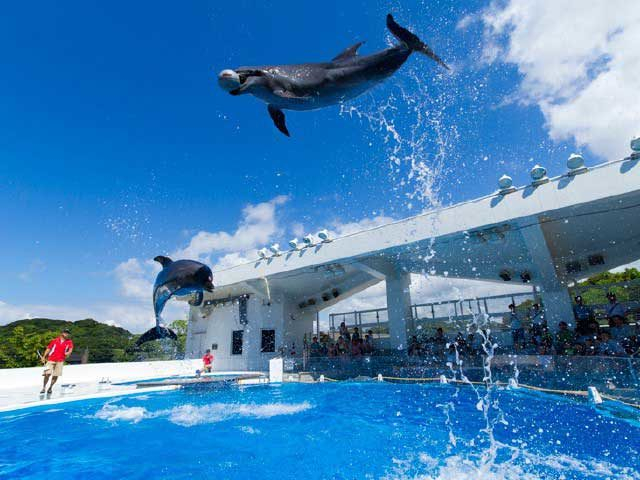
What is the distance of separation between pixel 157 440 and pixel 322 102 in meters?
5.21

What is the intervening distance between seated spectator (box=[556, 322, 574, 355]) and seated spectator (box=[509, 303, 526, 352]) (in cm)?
83

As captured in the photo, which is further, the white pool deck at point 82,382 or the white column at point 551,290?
the white column at point 551,290

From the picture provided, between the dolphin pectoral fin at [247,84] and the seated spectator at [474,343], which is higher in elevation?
the dolphin pectoral fin at [247,84]

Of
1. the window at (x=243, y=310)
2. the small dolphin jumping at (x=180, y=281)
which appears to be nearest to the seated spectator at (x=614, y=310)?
the small dolphin jumping at (x=180, y=281)

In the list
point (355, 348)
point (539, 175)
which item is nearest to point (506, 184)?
point (539, 175)

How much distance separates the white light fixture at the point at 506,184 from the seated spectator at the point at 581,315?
148 inches

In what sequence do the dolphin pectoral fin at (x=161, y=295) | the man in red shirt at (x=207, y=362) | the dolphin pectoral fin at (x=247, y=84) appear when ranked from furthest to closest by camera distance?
the man in red shirt at (x=207, y=362), the dolphin pectoral fin at (x=161, y=295), the dolphin pectoral fin at (x=247, y=84)

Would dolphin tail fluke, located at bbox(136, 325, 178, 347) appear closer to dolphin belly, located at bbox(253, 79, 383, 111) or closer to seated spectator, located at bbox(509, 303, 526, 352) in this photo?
dolphin belly, located at bbox(253, 79, 383, 111)

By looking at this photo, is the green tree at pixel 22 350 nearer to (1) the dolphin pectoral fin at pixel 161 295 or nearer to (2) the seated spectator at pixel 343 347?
(2) the seated spectator at pixel 343 347

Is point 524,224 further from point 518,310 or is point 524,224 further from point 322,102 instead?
point 322,102

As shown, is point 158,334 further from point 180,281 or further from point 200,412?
point 180,281

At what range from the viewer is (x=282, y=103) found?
3.23 meters

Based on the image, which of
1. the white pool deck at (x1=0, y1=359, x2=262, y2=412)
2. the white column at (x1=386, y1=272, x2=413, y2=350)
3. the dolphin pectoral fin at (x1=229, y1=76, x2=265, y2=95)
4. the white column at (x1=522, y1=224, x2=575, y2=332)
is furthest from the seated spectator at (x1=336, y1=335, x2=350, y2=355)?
the dolphin pectoral fin at (x1=229, y1=76, x2=265, y2=95)

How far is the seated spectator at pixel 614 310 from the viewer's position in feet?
29.4
